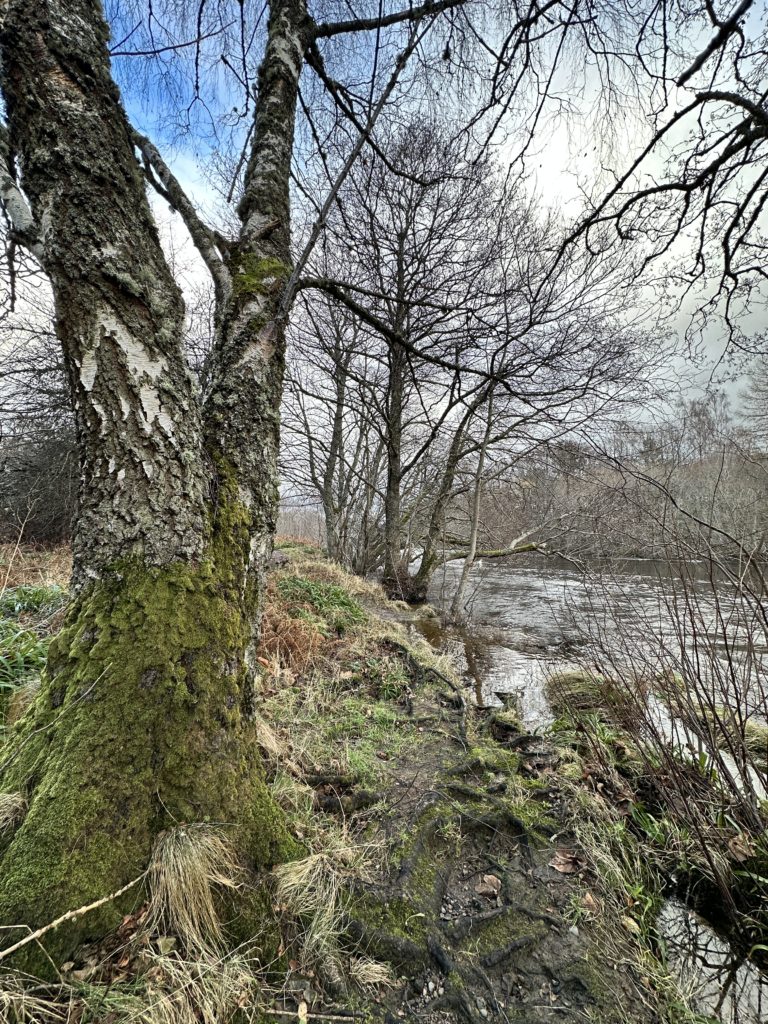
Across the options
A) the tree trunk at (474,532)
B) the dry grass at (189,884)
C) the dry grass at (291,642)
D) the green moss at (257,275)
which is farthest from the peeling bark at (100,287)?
the tree trunk at (474,532)

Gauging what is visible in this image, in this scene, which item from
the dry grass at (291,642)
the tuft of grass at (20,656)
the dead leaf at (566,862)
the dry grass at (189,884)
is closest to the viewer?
the dry grass at (189,884)

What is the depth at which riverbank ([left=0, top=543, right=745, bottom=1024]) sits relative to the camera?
3.45 ft

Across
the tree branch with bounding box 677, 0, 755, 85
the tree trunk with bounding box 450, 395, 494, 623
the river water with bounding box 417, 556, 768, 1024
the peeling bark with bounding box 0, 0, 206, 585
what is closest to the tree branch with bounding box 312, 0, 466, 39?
the tree branch with bounding box 677, 0, 755, 85

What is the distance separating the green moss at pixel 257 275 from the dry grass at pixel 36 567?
A: 9.51ft

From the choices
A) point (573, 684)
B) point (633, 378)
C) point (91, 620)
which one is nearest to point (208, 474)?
point (91, 620)

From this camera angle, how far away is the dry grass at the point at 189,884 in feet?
3.59

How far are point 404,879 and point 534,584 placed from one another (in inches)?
422

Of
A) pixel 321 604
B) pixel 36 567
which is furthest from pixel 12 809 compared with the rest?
pixel 36 567

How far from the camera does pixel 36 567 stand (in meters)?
4.99

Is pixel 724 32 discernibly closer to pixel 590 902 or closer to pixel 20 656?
pixel 590 902

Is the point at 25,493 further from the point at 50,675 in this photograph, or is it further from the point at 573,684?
the point at 573,684

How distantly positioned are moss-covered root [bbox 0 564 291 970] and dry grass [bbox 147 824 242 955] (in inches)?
1.8

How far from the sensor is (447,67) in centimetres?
272

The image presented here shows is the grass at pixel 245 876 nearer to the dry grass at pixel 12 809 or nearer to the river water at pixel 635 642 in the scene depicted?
the dry grass at pixel 12 809
